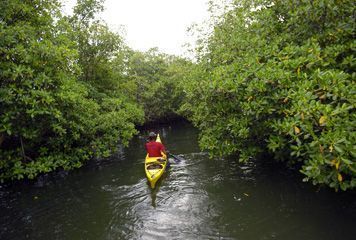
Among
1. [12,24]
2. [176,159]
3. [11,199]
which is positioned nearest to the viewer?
[12,24]

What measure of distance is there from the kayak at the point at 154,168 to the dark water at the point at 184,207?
42 centimetres

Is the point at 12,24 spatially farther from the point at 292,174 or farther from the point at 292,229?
the point at 292,174

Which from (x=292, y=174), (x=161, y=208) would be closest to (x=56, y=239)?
(x=161, y=208)

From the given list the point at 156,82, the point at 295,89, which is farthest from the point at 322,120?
the point at 156,82

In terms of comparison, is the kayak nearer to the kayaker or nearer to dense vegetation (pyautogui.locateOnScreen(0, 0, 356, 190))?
the kayaker

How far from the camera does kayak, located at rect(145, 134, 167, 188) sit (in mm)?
10047

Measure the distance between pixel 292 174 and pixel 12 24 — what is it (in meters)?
11.2

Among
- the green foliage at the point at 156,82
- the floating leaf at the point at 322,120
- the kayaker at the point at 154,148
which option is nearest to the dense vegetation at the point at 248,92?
the floating leaf at the point at 322,120

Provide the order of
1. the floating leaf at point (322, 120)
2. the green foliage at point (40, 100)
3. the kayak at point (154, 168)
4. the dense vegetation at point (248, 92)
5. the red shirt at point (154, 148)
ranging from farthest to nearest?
the red shirt at point (154, 148) < the kayak at point (154, 168) < the green foliage at point (40, 100) < the dense vegetation at point (248, 92) < the floating leaf at point (322, 120)

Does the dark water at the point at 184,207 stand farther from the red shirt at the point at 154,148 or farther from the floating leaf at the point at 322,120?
the floating leaf at the point at 322,120

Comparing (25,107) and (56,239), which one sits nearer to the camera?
(56,239)

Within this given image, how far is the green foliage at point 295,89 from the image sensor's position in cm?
412

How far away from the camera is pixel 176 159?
45.2 feet

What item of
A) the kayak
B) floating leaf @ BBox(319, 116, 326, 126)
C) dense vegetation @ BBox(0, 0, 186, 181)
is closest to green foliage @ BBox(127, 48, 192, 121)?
dense vegetation @ BBox(0, 0, 186, 181)
